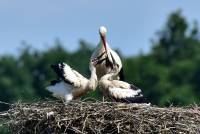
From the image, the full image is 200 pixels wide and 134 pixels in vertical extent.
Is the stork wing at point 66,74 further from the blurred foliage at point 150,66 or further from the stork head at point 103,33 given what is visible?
the blurred foliage at point 150,66

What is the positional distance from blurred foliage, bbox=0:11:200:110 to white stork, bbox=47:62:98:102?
80.9 ft

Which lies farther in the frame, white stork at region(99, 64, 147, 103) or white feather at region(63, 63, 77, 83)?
white stork at region(99, 64, 147, 103)

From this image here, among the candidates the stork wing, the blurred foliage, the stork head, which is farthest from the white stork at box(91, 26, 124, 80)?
the blurred foliage

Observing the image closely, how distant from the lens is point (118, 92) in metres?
16.3

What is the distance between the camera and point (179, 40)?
178 feet

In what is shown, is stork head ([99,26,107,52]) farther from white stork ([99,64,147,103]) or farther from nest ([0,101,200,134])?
nest ([0,101,200,134])

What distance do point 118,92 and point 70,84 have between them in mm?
595

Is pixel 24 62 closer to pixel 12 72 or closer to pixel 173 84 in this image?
pixel 12 72

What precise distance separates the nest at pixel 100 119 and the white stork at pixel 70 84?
0.71 m

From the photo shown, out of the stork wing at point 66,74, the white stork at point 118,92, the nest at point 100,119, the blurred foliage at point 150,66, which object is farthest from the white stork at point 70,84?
the blurred foliage at point 150,66

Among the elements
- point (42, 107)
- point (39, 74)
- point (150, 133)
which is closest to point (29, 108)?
point (42, 107)

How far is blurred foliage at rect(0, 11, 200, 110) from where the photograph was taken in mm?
44719

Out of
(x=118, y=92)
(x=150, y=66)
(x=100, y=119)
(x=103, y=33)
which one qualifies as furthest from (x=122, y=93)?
→ (x=150, y=66)

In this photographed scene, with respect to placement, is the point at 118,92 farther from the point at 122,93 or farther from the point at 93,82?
the point at 93,82
